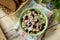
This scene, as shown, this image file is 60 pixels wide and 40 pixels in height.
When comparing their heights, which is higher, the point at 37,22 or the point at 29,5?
Result: the point at 29,5

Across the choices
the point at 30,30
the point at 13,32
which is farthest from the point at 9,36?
the point at 30,30

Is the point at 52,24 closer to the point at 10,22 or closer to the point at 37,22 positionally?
the point at 37,22

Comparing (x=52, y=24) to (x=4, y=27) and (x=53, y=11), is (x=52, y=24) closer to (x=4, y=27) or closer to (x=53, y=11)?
(x=53, y=11)

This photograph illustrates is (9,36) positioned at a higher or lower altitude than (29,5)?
lower

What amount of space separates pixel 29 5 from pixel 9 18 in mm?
123

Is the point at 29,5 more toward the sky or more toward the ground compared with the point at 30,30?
more toward the sky

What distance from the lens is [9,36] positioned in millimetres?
964

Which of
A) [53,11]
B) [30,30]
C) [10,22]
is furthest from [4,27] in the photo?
[53,11]

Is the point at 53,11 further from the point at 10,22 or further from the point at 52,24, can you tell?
the point at 10,22

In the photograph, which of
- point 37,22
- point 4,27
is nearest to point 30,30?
point 37,22

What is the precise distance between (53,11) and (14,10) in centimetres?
20

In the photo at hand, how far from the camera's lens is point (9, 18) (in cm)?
98

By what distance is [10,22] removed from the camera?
971 mm

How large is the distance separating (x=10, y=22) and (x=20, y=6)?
0.10m
